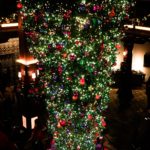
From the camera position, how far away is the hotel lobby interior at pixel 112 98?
31.8 ft

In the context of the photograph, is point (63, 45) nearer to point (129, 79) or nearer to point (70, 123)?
point (70, 123)

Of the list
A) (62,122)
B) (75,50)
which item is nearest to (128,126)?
(62,122)

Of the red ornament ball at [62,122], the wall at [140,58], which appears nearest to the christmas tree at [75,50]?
the red ornament ball at [62,122]

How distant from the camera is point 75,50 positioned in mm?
6176

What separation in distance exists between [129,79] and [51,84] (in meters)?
8.33

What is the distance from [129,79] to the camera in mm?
14352

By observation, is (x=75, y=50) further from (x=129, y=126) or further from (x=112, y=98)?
(x=112, y=98)

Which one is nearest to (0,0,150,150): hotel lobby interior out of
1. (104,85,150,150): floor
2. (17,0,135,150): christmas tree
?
(104,85,150,150): floor

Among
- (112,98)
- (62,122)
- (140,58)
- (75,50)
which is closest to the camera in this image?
(75,50)

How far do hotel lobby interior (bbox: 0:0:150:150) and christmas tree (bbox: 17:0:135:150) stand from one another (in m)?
1.86

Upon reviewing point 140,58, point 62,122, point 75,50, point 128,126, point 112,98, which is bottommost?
point 128,126

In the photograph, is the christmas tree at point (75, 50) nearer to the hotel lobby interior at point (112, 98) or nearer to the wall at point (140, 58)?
the hotel lobby interior at point (112, 98)

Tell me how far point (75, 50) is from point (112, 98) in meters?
9.16

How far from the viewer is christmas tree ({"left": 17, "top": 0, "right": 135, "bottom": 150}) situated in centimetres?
598
